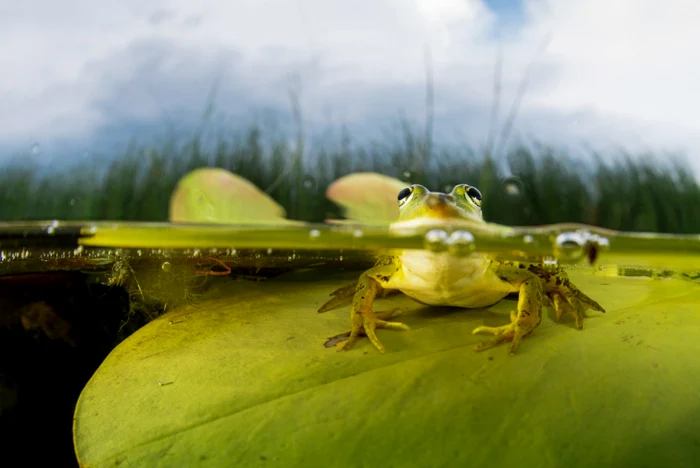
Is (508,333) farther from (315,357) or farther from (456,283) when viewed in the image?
(315,357)

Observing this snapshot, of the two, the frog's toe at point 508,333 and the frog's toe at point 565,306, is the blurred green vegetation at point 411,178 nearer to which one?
the frog's toe at point 565,306

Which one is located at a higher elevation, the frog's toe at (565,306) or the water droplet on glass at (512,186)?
the water droplet on glass at (512,186)

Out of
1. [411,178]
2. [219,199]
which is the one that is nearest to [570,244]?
[411,178]

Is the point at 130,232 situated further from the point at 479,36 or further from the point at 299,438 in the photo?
the point at 479,36

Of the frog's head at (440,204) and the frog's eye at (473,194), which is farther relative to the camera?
the frog's eye at (473,194)

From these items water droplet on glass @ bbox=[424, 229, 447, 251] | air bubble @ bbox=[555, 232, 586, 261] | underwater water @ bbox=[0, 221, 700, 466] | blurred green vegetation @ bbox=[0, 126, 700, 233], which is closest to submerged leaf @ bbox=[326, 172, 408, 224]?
blurred green vegetation @ bbox=[0, 126, 700, 233]

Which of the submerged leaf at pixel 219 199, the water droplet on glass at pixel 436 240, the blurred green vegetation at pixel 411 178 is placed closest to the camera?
the water droplet on glass at pixel 436 240

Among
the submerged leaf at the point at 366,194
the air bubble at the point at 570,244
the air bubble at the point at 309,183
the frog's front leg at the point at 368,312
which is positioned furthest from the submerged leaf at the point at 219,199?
the air bubble at the point at 570,244
